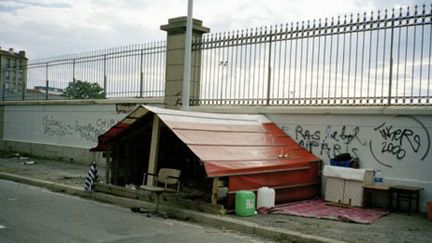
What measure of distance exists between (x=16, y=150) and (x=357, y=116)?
654 inches

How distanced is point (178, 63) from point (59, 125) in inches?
284

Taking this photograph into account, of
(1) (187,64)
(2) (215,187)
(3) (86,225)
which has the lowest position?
(3) (86,225)

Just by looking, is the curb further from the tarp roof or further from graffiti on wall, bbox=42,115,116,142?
graffiti on wall, bbox=42,115,116,142

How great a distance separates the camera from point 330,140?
11555 millimetres

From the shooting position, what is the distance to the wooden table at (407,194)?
9789mm

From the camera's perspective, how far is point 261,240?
777cm

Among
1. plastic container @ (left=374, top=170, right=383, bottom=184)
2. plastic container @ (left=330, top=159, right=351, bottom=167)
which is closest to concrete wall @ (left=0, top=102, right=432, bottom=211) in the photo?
plastic container @ (left=374, top=170, right=383, bottom=184)

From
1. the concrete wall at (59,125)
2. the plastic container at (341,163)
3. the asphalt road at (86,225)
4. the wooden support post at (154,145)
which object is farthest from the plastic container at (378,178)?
the concrete wall at (59,125)

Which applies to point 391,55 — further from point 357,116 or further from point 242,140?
point 242,140

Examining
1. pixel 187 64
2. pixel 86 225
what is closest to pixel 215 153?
pixel 86 225

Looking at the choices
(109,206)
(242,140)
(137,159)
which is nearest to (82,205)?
(109,206)

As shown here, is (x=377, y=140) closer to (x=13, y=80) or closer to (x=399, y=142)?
(x=399, y=142)

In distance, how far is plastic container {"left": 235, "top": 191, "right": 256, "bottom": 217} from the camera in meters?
9.03

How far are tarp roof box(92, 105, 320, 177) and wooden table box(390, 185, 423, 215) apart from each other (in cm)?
209
